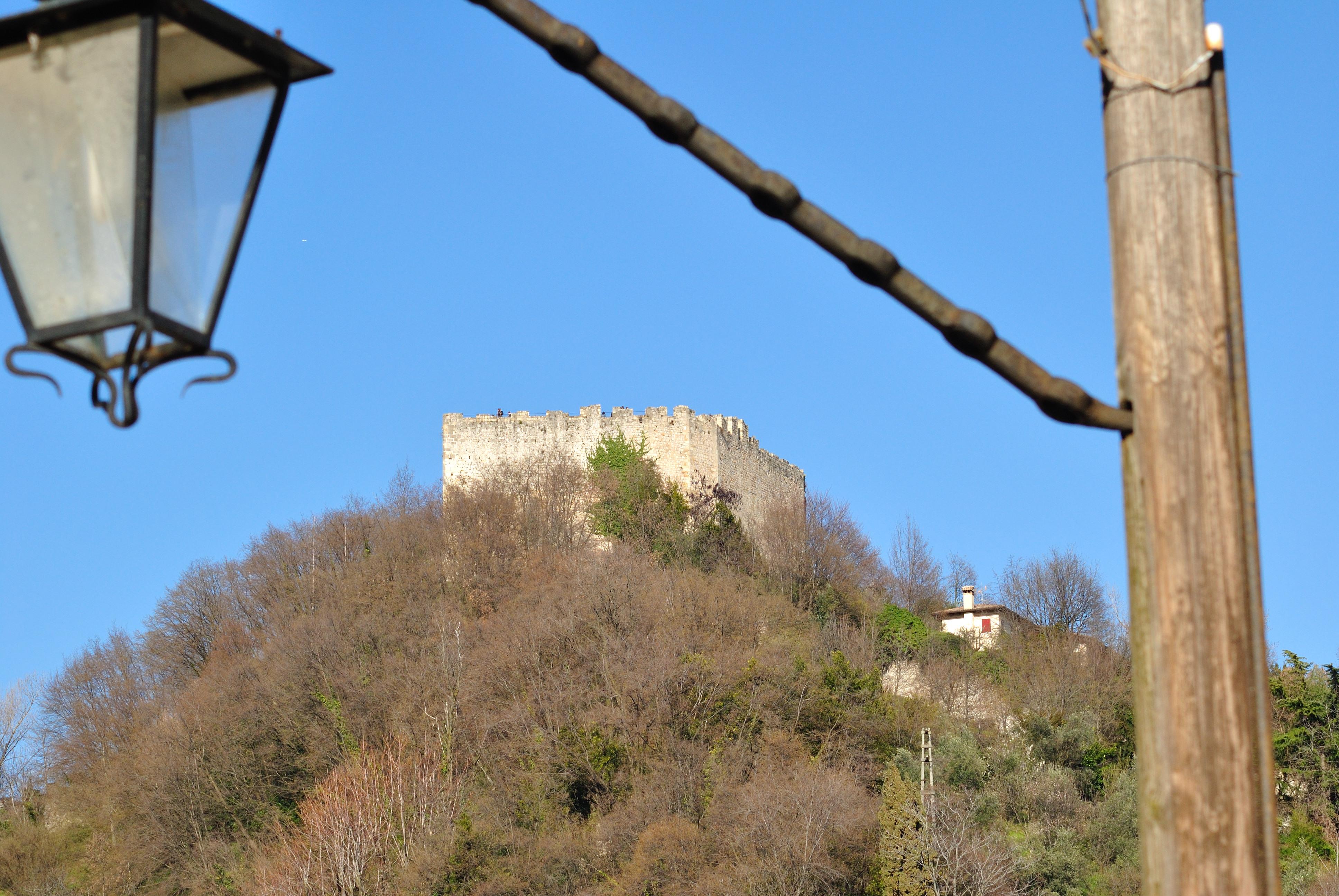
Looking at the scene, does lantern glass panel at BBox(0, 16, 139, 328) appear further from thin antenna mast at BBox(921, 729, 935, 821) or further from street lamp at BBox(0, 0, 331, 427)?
thin antenna mast at BBox(921, 729, 935, 821)

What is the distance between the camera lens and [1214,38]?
2.26m

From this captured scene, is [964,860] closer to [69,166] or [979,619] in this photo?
[979,619]

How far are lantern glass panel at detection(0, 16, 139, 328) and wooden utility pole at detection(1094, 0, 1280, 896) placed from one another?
56.7 inches

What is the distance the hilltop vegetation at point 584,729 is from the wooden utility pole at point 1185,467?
86.1ft

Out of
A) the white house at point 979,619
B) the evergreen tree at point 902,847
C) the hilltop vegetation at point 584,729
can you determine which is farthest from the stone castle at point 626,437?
the evergreen tree at point 902,847

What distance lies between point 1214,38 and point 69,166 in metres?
1.67

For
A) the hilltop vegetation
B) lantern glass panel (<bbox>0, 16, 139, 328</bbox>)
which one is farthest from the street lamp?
the hilltop vegetation

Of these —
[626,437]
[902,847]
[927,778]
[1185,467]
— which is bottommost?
[902,847]

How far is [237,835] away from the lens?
36.0 m

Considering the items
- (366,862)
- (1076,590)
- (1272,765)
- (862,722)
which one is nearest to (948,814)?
(862,722)

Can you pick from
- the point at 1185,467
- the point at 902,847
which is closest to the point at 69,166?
the point at 1185,467

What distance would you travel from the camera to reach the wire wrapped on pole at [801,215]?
213cm

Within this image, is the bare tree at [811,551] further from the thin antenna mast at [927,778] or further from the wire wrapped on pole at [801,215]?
the wire wrapped on pole at [801,215]

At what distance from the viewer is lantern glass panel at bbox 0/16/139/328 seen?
1910 millimetres
